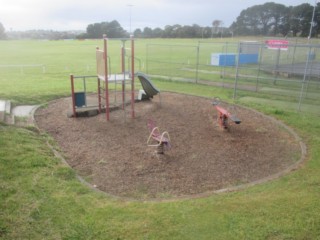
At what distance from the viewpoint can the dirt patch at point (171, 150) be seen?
18.4 ft

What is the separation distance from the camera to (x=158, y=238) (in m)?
3.88

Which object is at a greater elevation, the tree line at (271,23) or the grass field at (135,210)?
the tree line at (271,23)

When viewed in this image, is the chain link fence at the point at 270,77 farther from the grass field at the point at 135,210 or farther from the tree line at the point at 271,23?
the tree line at the point at 271,23

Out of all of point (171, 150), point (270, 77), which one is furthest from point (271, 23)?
point (171, 150)

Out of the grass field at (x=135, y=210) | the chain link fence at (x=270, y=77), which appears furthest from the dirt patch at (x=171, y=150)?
the chain link fence at (x=270, y=77)

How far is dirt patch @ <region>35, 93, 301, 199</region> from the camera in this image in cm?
561

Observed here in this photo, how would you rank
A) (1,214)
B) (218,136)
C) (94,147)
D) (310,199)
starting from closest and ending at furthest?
(1,214)
(310,199)
(94,147)
(218,136)

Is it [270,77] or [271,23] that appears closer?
[270,77]

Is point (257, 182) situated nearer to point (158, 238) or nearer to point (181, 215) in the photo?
point (181, 215)

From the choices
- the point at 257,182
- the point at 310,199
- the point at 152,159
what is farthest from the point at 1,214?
the point at 310,199

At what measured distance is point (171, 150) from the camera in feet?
23.1

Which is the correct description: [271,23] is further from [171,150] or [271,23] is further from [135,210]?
[135,210]

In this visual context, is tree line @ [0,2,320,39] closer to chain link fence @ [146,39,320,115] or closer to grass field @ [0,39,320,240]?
chain link fence @ [146,39,320,115]

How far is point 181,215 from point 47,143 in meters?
4.21
